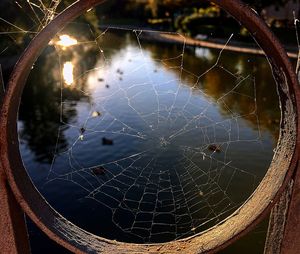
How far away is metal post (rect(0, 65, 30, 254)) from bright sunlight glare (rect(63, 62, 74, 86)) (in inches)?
703

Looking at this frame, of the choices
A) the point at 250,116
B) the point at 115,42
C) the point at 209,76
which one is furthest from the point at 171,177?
the point at 115,42

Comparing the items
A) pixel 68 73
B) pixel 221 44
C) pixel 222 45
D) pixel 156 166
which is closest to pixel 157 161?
pixel 156 166

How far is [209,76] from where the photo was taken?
21.0m

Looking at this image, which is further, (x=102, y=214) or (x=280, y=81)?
(x=102, y=214)

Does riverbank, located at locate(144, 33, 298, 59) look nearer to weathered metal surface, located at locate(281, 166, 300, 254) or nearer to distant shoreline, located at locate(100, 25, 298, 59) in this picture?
distant shoreline, located at locate(100, 25, 298, 59)

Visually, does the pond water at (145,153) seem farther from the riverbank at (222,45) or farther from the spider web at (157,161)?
the riverbank at (222,45)

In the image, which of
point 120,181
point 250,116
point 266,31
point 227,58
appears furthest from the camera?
point 227,58

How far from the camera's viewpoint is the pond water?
855 centimetres

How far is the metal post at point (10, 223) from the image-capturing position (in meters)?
1.58

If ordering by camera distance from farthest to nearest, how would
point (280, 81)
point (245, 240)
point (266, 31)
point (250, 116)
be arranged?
1. point (250, 116)
2. point (245, 240)
3. point (280, 81)
4. point (266, 31)

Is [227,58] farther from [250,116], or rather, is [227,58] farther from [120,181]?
[120,181]

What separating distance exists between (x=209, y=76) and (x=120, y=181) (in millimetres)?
12520

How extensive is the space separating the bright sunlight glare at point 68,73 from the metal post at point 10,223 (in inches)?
703

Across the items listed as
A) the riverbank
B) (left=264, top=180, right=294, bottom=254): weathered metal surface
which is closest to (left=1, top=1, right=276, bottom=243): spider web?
(left=264, top=180, right=294, bottom=254): weathered metal surface
